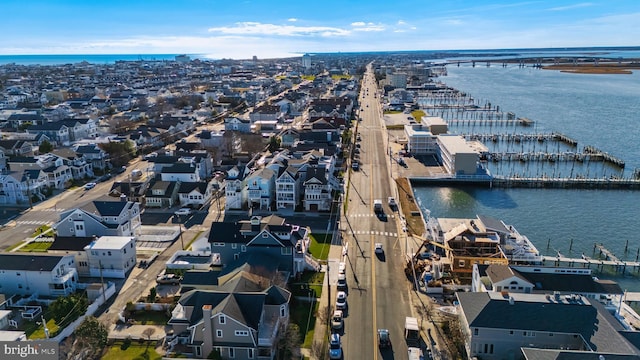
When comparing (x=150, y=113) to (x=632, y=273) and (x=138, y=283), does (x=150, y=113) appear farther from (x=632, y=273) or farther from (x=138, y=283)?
(x=632, y=273)

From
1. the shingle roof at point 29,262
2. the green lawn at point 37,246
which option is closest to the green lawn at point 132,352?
the shingle roof at point 29,262

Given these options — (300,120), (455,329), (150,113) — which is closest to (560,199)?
(455,329)

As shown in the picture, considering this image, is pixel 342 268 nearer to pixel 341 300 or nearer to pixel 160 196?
pixel 341 300

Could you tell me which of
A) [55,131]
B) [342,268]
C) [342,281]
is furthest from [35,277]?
[55,131]

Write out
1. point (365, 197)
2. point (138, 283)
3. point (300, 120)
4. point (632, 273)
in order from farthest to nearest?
point (300, 120) < point (365, 197) < point (632, 273) < point (138, 283)

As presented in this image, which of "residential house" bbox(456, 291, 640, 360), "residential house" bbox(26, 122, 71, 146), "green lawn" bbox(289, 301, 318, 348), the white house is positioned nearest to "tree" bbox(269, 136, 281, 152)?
"residential house" bbox(26, 122, 71, 146)
